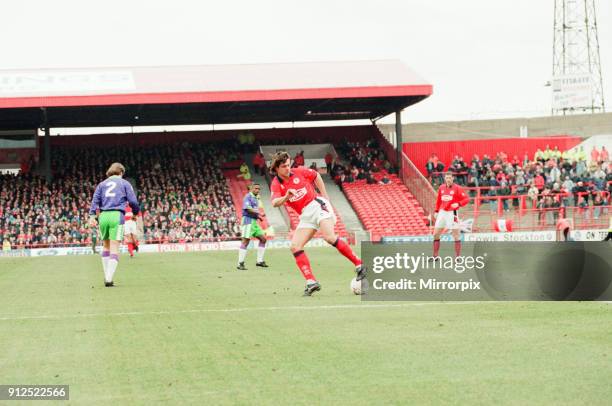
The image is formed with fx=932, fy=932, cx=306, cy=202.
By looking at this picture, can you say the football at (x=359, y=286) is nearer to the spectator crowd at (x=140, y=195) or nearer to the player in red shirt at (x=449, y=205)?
the player in red shirt at (x=449, y=205)

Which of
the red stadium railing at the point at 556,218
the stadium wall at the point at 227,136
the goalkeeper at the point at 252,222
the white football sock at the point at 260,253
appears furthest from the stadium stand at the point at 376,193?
the goalkeeper at the point at 252,222

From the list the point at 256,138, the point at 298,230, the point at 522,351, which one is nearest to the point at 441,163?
the point at 256,138

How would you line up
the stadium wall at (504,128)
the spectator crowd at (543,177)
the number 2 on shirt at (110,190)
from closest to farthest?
the number 2 on shirt at (110,190) → the spectator crowd at (543,177) → the stadium wall at (504,128)

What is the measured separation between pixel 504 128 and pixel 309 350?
52.2 m

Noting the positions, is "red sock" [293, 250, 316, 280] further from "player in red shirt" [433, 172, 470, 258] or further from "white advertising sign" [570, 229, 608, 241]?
"white advertising sign" [570, 229, 608, 241]

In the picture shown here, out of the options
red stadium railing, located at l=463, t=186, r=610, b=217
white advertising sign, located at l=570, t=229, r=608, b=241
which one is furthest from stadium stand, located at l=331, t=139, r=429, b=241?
white advertising sign, located at l=570, t=229, r=608, b=241

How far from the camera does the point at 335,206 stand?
47.6 metres

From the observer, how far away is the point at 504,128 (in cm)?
5816

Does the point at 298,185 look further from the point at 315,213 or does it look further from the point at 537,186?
the point at 537,186

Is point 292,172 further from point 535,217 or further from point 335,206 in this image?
point 335,206

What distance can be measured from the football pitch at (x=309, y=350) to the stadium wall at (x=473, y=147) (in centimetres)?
4365

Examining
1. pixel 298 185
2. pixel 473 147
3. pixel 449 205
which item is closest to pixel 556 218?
pixel 473 147

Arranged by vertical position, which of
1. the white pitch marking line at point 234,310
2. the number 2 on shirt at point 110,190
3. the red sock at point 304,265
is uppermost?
the number 2 on shirt at point 110,190

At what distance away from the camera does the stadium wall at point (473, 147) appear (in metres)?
55.8
